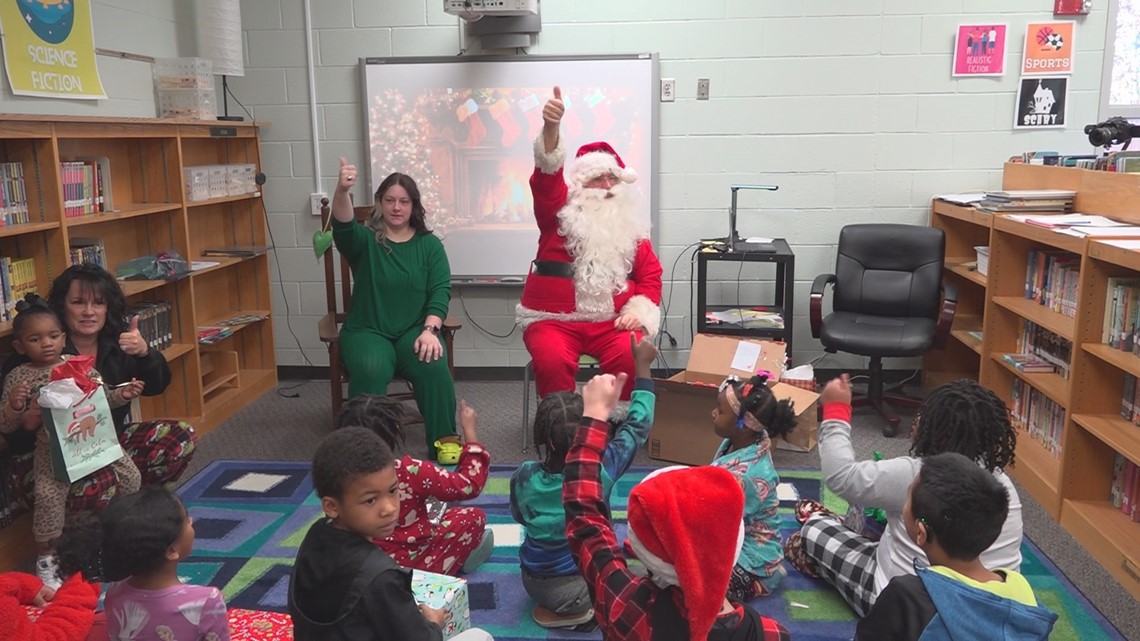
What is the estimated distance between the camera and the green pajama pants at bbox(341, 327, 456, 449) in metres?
3.48

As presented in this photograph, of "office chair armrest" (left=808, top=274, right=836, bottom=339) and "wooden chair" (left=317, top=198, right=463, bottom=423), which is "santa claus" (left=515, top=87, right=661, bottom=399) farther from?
"office chair armrest" (left=808, top=274, right=836, bottom=339)

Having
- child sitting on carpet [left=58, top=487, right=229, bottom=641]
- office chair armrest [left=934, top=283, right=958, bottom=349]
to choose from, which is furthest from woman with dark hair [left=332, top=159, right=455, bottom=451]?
office chair armrest [left=934, top=283, right=958, bottom=349]

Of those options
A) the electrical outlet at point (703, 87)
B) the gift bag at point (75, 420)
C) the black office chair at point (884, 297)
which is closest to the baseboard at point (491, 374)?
the black office chair at point (884, 297)

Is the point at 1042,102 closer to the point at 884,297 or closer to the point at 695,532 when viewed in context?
the point at 884,297

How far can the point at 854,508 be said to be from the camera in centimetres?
260

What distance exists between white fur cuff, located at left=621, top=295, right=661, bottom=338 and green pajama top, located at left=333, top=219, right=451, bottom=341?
2.59 feet

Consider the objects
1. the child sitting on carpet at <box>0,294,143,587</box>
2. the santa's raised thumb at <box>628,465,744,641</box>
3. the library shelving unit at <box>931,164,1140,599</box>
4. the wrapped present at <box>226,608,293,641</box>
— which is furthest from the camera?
the library shelving unit at <box>931,164,1140,599</box>

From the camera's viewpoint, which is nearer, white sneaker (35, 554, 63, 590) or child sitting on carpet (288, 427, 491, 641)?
child sitting on carpet (288, 427, 491, 641)

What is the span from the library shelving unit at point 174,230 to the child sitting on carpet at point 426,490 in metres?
1.33

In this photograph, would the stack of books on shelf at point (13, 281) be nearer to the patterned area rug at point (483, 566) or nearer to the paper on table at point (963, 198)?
the patterned area rug at point (483, 566)

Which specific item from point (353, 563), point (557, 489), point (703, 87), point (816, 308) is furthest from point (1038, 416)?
point (353, 563)

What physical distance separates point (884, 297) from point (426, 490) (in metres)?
2.69

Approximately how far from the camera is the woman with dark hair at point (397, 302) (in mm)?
3518

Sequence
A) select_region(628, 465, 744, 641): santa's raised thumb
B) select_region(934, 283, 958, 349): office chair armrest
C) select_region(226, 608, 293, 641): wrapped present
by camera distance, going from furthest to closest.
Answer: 1. select_region(934, 283, 958, 349): office chair armrest
2. select_region(226, 608, 293, 641): wrapped present
3. select_region(628, 465, 744, 641): santa's raised thumb
